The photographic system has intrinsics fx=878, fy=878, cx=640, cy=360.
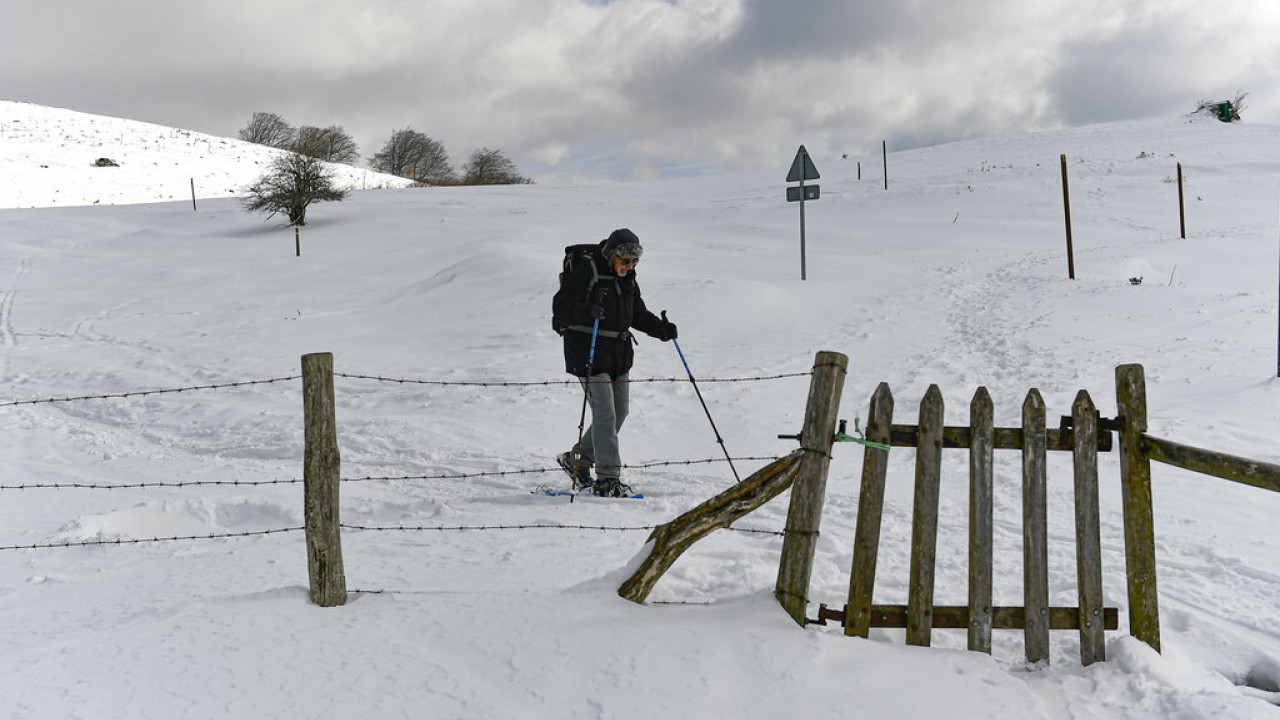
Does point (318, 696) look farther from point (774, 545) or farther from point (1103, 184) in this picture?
point (1103, 184)

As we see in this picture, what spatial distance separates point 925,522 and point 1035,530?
45 cm

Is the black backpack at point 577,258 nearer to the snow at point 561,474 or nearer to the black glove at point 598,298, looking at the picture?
the black glove at point 598,298

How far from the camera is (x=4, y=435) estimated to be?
8.98 m

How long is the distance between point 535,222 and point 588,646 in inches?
866

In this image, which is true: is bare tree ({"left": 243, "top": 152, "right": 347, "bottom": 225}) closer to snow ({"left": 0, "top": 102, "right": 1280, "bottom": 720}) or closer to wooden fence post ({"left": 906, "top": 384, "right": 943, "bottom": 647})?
snow ({"left": 0, "top": 102, "right": 1280, "bottom": 720})

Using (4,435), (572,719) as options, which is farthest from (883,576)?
(4,435)

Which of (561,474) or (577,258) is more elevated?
(577,258)

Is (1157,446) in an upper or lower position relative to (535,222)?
lower

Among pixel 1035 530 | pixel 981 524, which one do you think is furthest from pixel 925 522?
pixel 1035 530

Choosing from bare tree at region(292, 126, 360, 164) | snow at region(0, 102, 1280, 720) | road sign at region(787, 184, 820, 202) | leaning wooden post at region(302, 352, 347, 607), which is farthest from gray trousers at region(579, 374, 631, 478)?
bare tree at region(292, 126, 360, 164)

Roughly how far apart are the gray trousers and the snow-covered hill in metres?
28.5

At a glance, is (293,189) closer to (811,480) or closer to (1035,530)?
(811,480)

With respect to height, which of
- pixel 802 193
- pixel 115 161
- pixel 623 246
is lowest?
pixel 623 246

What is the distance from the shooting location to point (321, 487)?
4.34 m
